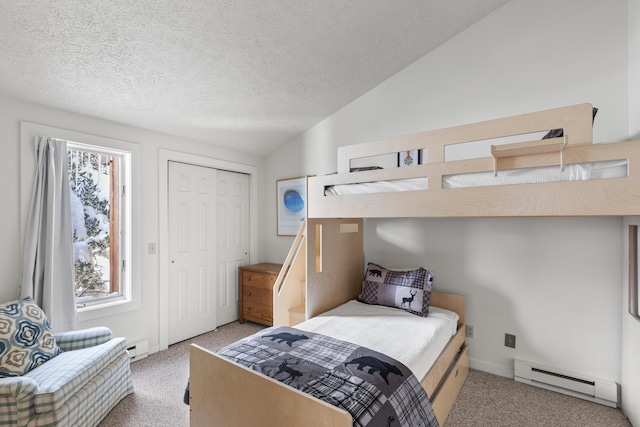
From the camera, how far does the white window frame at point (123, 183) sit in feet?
7.30

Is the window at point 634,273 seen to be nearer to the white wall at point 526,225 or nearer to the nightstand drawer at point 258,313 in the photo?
the white wall at point 526,225

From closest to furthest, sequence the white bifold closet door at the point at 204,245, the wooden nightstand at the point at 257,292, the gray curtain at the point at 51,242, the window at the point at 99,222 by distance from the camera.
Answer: the gray curtain at the point at 51,242 < the window at the point at 99,222 < the white bifold closet door at the point at 204,245 < the wooden nightstand at the point at 257,292

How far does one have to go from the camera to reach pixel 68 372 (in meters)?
1.78

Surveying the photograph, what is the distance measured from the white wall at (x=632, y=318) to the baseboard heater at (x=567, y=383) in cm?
8

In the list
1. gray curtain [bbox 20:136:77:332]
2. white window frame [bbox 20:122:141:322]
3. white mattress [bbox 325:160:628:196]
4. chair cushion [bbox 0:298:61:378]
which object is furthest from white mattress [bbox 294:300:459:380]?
gray curtain [bbox 20:136:77:332]

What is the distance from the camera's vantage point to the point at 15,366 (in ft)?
5.83

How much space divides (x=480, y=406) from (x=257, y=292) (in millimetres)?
2425

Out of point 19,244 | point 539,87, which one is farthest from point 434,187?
point 19,244

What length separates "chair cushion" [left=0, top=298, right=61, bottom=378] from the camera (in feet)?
5.82

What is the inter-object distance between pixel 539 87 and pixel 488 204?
1464 millimetres

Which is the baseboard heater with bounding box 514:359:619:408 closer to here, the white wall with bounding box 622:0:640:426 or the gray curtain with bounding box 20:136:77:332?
the white wall with bounding box 622:0:640:426

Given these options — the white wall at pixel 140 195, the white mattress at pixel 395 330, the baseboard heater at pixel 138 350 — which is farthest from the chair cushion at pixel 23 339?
the white mattress at pixel 395 330

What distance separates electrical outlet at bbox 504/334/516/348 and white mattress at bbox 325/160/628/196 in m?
1.63

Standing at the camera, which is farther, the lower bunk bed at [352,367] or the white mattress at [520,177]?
the white mattress at [520,177]
